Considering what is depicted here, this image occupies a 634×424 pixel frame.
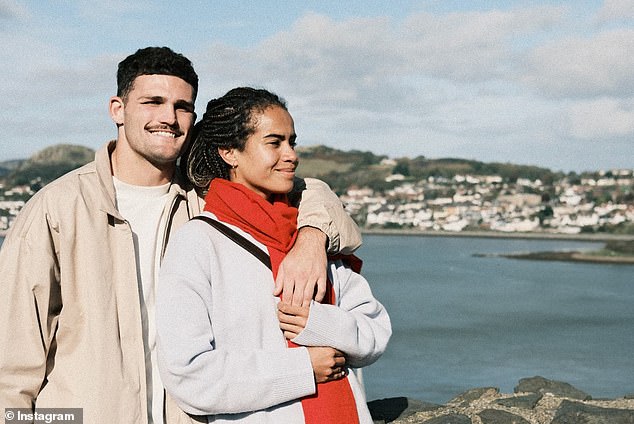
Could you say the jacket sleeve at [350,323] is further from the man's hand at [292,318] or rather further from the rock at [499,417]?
the rock at [499,417]

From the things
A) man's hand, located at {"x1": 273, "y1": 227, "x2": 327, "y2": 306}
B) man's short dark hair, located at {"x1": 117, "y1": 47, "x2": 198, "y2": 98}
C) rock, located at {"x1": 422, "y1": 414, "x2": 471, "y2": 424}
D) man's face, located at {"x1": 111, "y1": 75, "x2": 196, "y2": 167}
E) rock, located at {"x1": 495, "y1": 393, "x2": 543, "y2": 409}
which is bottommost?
rock, located at {"x1": 495, "y1": 393, "x2": 543, "y2": 409}

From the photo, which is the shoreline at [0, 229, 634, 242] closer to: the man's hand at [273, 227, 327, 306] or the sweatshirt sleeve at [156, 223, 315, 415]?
the man's hand at [273, 227, 327, 306]

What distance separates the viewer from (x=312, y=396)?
1.88m

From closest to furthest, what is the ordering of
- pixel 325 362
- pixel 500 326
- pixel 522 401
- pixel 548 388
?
1. pixel 325 362
2. pixel 522 401
3. pixel 548 388
4. pixel 500 326

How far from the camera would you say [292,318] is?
6.22ft

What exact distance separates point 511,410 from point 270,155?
265 cm

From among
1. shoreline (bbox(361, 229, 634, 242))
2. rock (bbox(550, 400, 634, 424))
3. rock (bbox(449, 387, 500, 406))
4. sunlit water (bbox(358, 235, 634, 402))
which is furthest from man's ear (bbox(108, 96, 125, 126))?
shoreline (bbox(361, 229, 634, 242))

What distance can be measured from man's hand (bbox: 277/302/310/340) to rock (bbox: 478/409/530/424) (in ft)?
7.43

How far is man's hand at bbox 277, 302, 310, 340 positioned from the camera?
189 cm

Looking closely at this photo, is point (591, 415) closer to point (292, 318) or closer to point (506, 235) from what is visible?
point (292, 318)

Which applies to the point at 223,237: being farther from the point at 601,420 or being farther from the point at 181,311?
the point at 601,420

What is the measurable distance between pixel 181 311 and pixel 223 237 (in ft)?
0.71

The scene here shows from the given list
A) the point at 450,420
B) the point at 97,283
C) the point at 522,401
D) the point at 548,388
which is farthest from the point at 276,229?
the point at 548,388

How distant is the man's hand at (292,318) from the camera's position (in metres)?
1.89
